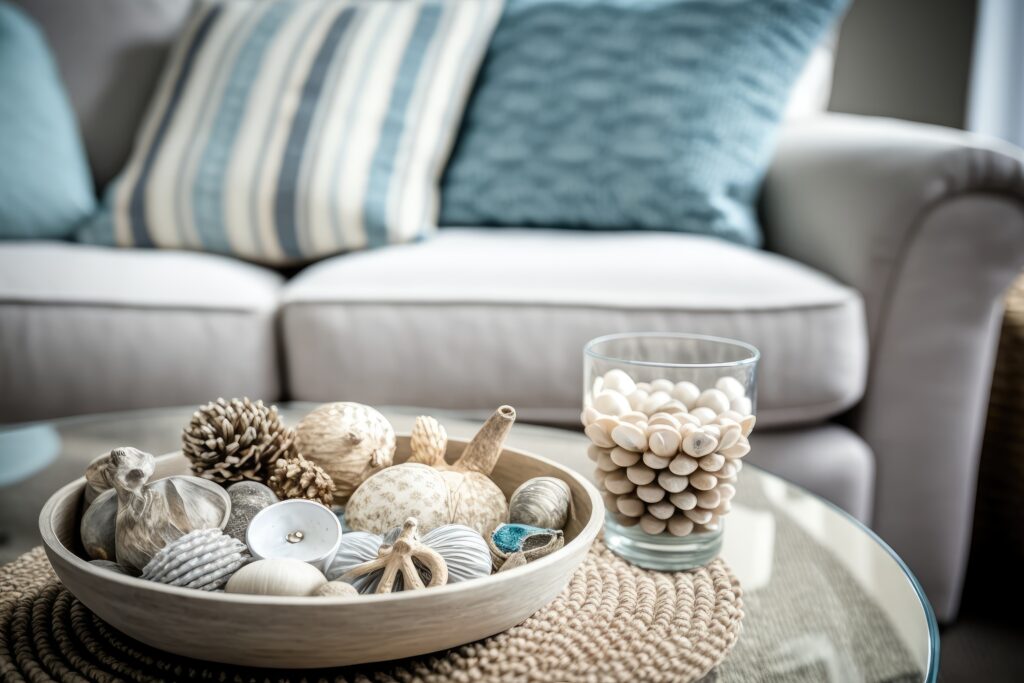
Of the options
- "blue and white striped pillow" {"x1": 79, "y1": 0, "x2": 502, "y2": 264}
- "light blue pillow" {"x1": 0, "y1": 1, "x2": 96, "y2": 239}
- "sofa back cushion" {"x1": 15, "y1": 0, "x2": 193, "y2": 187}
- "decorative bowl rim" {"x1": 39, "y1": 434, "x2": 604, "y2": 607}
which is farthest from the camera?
"sofa back cushion" {"x1": 15, "y1": 0, "x2": 193, "y2": 187}

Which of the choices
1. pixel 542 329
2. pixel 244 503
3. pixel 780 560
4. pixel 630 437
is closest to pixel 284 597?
pixel 244 503

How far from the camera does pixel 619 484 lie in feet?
1.87

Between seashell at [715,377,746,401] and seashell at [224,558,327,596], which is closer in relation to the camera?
seashell at [224,558,327,596]

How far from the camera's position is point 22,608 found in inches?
19.2

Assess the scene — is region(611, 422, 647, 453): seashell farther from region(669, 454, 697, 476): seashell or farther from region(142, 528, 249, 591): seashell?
region(142, 528, 249, 591): seashell

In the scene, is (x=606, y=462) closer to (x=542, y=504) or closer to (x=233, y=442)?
(x=542, y=504)

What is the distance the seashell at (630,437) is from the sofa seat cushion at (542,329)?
1.85ft

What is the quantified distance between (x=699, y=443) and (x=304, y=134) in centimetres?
107

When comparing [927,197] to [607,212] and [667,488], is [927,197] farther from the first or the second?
[667,488]

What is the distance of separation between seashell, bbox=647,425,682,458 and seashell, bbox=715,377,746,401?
2.6 inches

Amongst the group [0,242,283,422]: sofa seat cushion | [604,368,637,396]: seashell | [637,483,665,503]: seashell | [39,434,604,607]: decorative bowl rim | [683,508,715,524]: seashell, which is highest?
[39,434,604,607]: decorative bowl rim

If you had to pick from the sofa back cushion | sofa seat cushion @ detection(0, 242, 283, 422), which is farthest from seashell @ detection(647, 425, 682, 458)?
the sofa back cushion

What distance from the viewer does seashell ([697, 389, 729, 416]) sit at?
1.92ft

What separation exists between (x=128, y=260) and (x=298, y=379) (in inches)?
14.1
